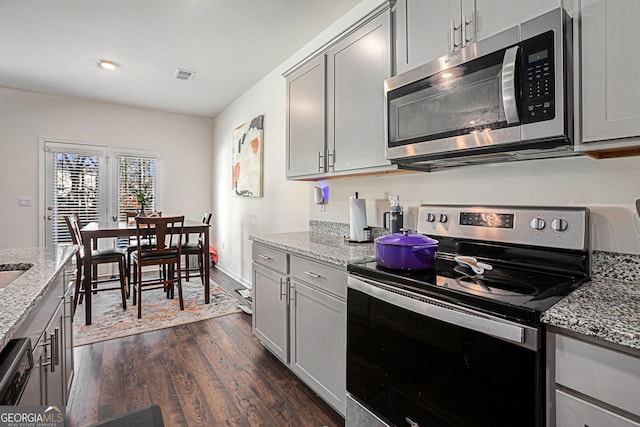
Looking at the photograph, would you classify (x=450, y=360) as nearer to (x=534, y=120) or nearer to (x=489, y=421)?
(x=489, y=421)

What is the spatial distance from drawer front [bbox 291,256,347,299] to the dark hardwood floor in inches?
28.0

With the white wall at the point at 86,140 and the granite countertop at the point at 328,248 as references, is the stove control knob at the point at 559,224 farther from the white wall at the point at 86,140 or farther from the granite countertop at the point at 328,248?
the white wall at the point at 86,140

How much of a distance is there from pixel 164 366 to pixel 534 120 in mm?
2612

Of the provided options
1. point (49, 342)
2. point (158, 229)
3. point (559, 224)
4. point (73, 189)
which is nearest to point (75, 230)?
point (158, 229)

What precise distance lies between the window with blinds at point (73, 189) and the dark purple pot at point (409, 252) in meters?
4.99

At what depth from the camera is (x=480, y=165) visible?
5.54 feet

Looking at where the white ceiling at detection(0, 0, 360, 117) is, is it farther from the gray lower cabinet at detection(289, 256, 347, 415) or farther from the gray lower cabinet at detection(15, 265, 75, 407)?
the gray lower cabinet at detection(15, 265, 75, 407)

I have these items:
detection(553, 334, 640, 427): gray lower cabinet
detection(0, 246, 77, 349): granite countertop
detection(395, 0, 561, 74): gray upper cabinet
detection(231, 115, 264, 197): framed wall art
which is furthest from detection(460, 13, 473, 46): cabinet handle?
detection(231, 115, 264, 197): framed wall art

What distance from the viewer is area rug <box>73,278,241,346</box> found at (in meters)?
2.95

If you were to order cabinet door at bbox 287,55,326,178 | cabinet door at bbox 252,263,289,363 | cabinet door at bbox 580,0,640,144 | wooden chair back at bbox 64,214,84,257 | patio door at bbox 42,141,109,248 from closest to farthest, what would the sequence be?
1. cabinet door at bbox 580,0,640,144
2. cabinet door at bbox 252,263,289,363
3. cabinet door at bbox 287,55,326,178
4. wooden chair back at bbox 64,214,84,257
5. patio door at bbox 42,141,109,248

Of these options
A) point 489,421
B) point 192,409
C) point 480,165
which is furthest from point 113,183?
point 489,421

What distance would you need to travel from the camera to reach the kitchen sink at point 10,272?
1480mm

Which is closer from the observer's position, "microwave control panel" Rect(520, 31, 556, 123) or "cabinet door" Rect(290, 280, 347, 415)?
"microwave control panel" Rect(520, 31, 556, 123)

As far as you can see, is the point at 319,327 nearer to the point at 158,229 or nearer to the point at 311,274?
the point at 311,274
